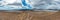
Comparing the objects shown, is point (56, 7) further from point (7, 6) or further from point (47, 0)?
point (7, 6)

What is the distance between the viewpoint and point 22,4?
89 cm

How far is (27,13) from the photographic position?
87 cm

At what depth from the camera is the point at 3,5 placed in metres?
0.89

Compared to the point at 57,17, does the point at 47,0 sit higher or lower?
higher

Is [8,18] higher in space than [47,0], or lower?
lower

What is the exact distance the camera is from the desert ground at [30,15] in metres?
0.85

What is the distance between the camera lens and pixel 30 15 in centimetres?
86

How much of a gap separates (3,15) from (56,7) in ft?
1.38

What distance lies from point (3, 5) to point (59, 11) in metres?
0.45

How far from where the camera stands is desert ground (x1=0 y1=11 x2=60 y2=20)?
2.79ft

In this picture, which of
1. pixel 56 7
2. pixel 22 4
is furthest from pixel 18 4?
pixel 56 7

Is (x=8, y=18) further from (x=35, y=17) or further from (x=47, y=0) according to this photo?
(x=47, y=0)

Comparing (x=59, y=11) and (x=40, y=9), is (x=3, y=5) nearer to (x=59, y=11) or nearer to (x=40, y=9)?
(x=40, y=9)

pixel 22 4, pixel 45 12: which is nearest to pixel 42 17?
pixel 45 12
